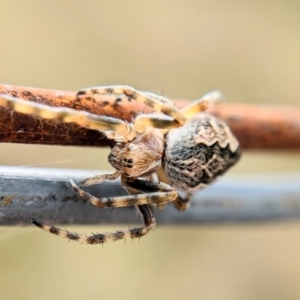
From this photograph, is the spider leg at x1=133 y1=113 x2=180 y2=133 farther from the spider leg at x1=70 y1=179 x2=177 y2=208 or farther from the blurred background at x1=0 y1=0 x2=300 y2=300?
the blurred background at x1=0 y1=0 x2=300 y2=300

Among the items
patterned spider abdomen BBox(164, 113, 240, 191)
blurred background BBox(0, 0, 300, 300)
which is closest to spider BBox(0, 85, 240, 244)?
patterned spider abdomen BBox(164, 113, 240, 191)

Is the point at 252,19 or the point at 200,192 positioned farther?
the point at 252,19

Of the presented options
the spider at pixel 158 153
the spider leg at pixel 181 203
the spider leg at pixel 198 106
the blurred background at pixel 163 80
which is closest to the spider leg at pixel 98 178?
the spider at pixel 158 153

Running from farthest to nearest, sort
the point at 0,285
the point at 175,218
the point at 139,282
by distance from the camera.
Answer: the point at 139,282 → the point at 0,285 → the point at 175,218

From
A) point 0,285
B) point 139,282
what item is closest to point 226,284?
point 139,282

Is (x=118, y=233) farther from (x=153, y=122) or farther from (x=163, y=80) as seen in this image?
(x=163, y=80)

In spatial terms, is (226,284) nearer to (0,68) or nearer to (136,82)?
(136,82)
